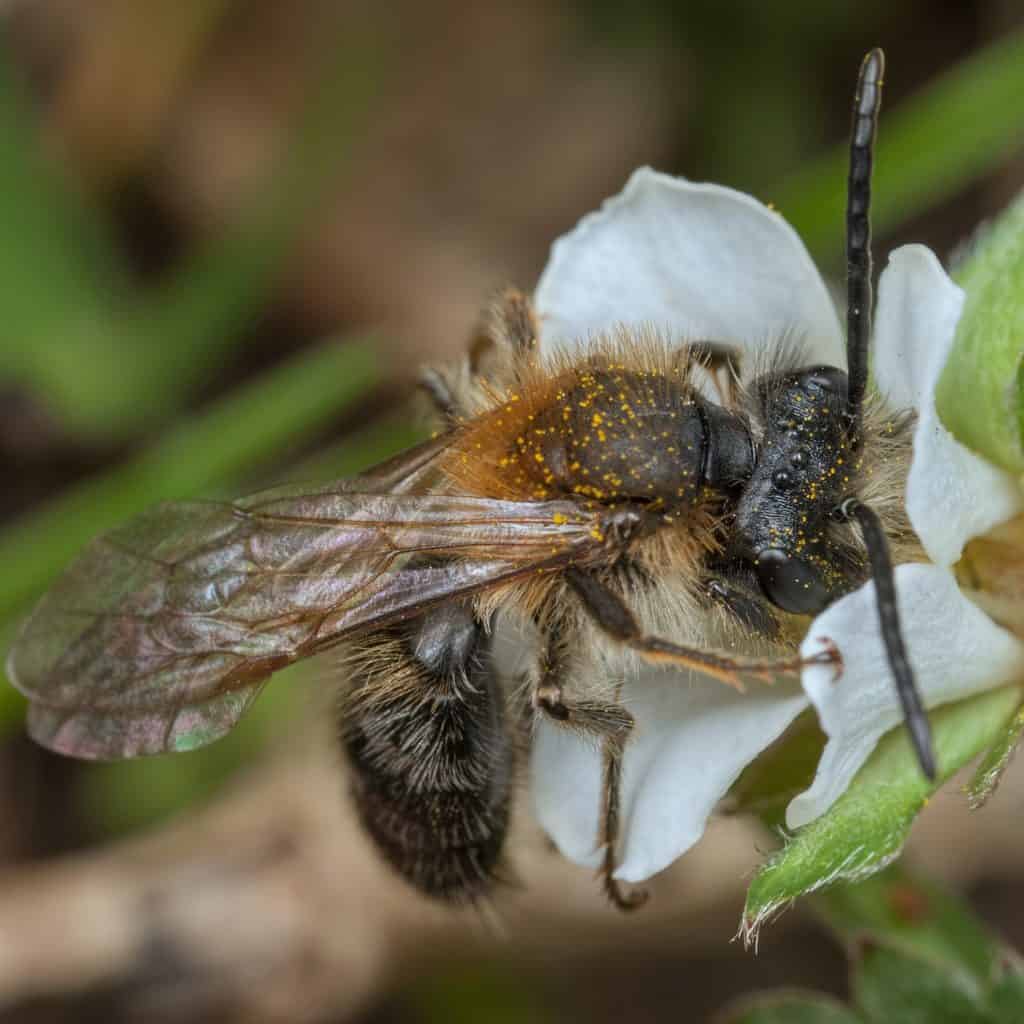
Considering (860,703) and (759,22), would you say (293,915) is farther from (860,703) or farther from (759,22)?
(759,22)

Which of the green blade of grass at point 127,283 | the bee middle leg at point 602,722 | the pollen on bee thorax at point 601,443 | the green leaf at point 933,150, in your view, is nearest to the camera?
the pollen on bee thorax at point 601,443

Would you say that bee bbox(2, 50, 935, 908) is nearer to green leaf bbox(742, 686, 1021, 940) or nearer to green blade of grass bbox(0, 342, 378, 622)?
green leaf bbox(742, 686, 1021, 940)

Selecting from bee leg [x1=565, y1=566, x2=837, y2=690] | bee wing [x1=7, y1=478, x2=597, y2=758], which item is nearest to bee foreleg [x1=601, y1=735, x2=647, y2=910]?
bee leg [x1=565, y1=566, x2=837, y2=690]

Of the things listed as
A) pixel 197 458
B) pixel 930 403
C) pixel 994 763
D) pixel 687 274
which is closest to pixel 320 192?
pixel 197 458

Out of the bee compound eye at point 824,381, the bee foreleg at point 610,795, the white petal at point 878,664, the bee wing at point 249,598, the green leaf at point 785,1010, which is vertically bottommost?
the green leaf at point 785,1010

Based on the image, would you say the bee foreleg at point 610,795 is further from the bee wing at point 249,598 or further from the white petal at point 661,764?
the bee wing at point 249,598

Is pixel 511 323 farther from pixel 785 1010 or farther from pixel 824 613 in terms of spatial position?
pixel 785 1010

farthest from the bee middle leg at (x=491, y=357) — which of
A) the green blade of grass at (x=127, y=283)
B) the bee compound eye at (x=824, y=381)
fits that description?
the green blade of grass at (x=127, y=283)
